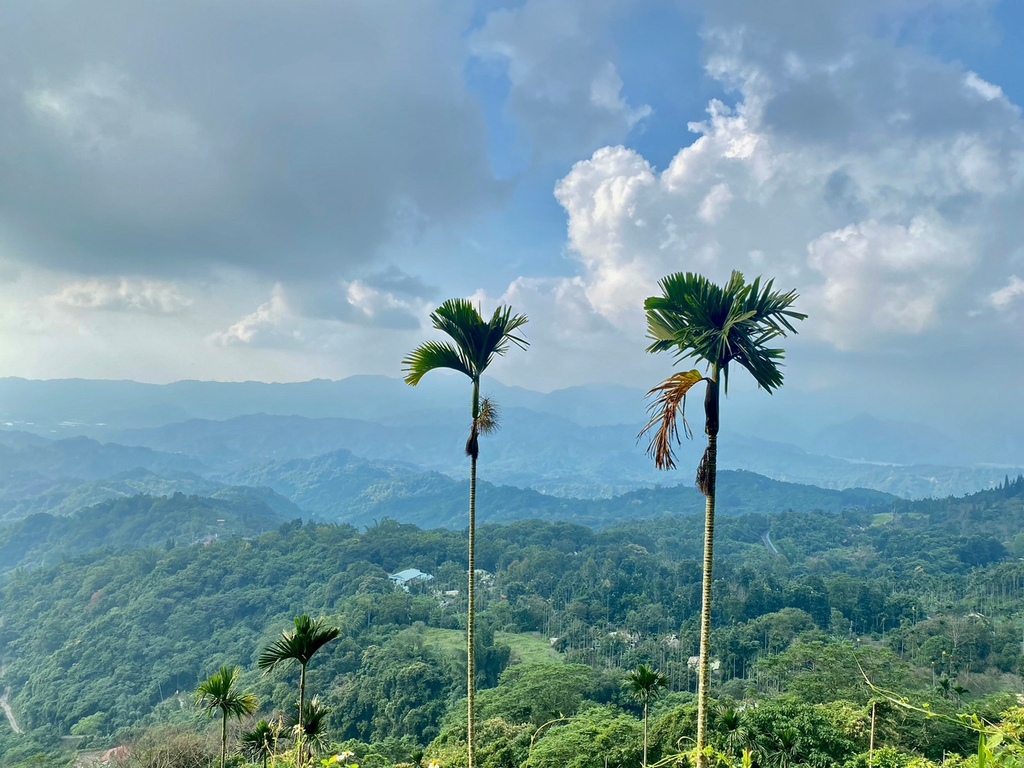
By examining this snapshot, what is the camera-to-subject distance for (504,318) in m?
8.14

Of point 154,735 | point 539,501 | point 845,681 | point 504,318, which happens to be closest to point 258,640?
point 154,735

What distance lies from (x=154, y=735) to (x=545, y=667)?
2226cm

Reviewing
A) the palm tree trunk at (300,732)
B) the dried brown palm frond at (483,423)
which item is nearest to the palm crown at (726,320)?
the dried brown palm frond at (483,423)

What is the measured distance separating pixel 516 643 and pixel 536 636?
4.71 m

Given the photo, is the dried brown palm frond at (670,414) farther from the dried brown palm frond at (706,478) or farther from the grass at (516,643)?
the grass at (516,643)

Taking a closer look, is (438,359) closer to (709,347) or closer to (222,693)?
(709,347)

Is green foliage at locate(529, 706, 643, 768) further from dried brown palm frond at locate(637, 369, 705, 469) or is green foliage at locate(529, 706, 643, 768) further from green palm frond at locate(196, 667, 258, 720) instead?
dried brown palm frond at locate(637, 369, 705, 469)

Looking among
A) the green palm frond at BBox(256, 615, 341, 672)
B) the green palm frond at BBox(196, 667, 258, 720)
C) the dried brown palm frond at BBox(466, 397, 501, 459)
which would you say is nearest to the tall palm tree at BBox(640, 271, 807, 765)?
the dried brown palm frond at BBox(466, 397, 501, 459)

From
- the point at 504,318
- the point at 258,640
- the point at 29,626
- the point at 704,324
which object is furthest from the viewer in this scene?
the point at 29,626

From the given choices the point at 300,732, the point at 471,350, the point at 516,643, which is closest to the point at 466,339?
the point at 471,350

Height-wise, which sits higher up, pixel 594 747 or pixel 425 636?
pixel 594 747

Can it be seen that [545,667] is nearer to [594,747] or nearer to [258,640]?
[594,747]

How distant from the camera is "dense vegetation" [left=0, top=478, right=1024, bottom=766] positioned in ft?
71.2

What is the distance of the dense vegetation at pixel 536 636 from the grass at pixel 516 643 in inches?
15.1
